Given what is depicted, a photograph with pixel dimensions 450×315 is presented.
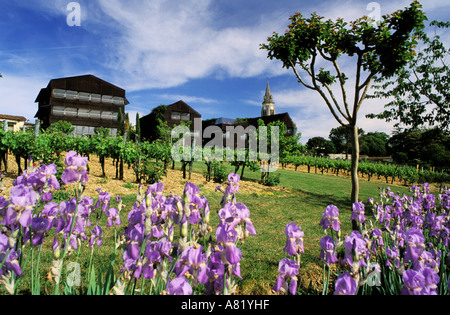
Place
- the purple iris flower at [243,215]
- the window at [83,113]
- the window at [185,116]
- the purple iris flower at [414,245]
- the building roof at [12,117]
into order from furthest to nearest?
the window at [185,116]
the building roof at [12,117]
the window at [83,113]
the purple iris flower at [414,245]
the purple iris flower at [243,215]

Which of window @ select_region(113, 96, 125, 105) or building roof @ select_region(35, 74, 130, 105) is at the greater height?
building roof @ select_region(35, 74, 130, 105)

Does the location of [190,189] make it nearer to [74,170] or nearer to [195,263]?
[195,263]

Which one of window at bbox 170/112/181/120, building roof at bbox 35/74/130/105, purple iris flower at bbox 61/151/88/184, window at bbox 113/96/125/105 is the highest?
building roof at bbox 35/74/130/105

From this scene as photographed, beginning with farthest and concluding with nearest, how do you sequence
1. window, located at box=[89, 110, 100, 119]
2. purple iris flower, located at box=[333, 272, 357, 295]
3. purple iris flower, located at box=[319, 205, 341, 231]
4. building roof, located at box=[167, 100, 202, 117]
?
building roof, located at box=[167, 100, 202, 117] < window, located at box=[89, 110, 100, 119] < purple iris flower, located at box=[319, 205, 341, 231] < purple iris flower, located at box=[333, 272, 357, 295]

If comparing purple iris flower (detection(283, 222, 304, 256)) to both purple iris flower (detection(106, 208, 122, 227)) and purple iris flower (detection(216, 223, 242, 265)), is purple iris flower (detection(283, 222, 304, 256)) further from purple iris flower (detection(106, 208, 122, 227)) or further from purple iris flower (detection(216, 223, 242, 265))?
purple iris flower (detection(106, 208, 122, 227))

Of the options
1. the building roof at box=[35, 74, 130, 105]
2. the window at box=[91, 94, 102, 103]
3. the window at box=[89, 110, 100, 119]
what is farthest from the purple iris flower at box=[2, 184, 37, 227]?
the window at box=[91, 94, 102, 103]

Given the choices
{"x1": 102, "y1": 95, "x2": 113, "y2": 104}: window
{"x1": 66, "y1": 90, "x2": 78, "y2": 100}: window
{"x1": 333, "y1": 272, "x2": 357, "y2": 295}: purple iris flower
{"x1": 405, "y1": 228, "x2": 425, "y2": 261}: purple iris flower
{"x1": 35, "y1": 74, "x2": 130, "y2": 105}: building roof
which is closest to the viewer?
{"x1": 333, "y1": 272, "x2": 357, "y2": 295}: purple iris flower

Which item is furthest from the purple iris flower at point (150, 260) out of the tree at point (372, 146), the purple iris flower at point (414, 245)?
the tree at point (372, 146)

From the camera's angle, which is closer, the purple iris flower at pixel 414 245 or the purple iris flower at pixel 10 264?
the purple iris flower at pixel 10 264

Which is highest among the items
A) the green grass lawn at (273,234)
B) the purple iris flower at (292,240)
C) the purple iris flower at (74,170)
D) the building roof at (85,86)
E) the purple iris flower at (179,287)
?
the building roof at (85,86)

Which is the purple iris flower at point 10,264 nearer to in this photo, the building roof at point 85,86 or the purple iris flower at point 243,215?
the purple iris flower at point 243,215

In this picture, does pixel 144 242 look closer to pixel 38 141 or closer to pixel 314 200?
pixel 38 141

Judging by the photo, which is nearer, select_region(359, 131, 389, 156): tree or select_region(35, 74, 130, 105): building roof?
select_region(35, 74, 130, 105): building roof
